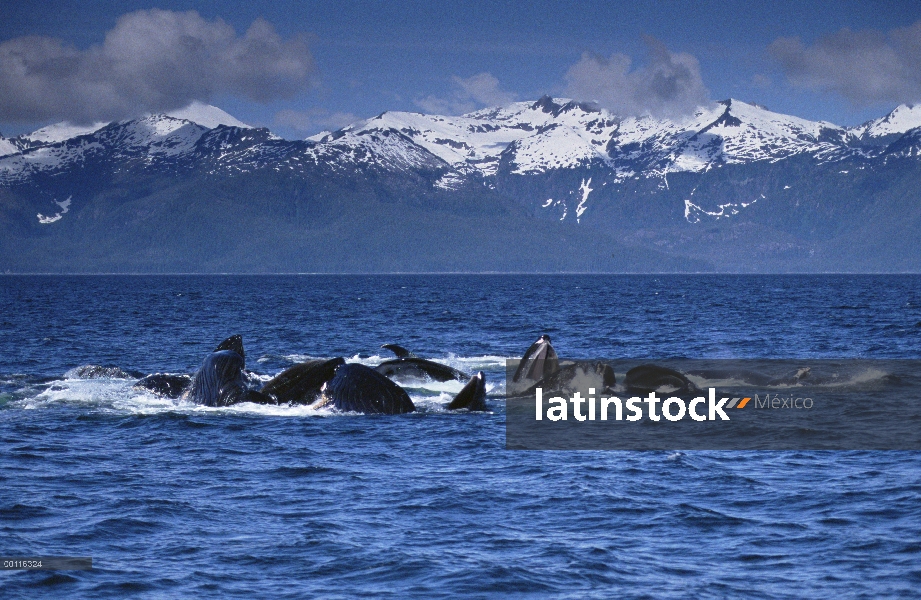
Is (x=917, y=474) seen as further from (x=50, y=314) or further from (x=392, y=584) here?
(x=50, y=314)

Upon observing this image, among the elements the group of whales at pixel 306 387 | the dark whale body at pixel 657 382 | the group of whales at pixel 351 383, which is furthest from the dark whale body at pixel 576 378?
the group of whales at pixel 306 387

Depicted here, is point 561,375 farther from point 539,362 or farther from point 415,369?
point 415,369

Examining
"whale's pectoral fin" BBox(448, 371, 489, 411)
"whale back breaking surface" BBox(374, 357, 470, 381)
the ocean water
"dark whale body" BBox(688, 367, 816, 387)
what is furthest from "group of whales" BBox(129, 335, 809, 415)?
"dark whale body" BBox(688, 367, 816, 387)

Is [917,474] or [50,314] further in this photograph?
[50,314]

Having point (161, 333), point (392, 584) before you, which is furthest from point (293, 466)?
point (161, 333)

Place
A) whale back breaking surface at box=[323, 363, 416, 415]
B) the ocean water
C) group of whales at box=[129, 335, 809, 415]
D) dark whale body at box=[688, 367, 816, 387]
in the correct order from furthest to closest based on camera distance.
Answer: dark whale body at box=[688, 367, 816, 387]
group of whales at box=[129, 335, 809, 415]
whale back breaking surface at box=[323, 363, 416, 415]
the ocean water

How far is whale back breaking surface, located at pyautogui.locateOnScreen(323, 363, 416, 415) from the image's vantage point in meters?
26.7

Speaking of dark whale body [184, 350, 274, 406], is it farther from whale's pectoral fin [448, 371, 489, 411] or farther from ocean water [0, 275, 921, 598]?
whale's pectoral fin [448, 371, 489, 411]

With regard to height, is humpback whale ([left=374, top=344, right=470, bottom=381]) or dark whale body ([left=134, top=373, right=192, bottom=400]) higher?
humpback whale ([left=374, top=344, right=470, bottom=381])

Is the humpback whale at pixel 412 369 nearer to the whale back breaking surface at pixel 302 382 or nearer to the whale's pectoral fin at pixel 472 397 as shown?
the whale back breaking surface at pixel 302 382

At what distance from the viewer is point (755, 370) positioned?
118 ft

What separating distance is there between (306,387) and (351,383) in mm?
1586

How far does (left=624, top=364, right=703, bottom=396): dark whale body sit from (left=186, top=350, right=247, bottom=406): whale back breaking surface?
996 cm

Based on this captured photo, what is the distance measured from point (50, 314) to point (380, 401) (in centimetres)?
6798
